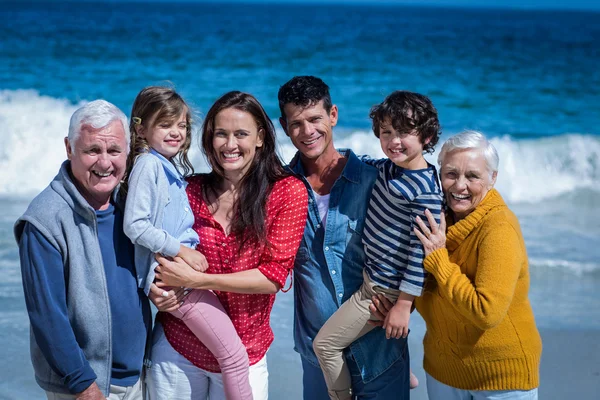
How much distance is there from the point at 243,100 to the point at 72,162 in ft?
2.37

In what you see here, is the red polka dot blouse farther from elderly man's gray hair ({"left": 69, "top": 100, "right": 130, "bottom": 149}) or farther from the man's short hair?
elderly man's gray hair ({"left": 69, "top": 100, "right": 130, "bottom": 149})

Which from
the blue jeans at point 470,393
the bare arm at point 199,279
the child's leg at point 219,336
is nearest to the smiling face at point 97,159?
the bare arm at point 199,279

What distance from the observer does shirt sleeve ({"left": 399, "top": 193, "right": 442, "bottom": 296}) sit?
266cm

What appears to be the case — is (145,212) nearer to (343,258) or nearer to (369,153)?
(343,258)

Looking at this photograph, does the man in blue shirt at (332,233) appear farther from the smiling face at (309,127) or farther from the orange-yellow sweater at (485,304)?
the orange-yellow sweater at (485,304)

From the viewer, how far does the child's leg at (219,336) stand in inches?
106

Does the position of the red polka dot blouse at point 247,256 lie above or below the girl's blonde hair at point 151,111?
below

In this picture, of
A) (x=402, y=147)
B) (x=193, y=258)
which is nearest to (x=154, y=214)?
(x=193, y=258)

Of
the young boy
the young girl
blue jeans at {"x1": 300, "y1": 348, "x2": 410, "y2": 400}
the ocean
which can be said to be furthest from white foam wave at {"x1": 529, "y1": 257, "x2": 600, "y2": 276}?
the young girl

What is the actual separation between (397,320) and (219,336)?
0.71 metres

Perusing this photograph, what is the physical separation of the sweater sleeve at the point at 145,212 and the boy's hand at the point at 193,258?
0.11ft

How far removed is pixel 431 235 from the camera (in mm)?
2596

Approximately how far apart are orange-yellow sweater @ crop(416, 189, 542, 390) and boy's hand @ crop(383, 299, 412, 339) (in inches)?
4.8

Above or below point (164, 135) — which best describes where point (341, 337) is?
below
